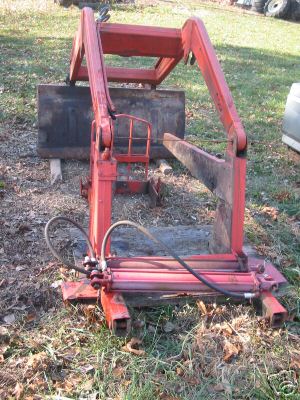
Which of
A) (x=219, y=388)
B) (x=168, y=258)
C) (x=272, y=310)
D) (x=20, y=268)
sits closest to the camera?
(x=219, y=388)

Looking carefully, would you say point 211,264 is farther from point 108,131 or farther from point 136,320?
point 108,131

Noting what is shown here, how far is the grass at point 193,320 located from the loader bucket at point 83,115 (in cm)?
81

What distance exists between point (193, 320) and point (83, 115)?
3053 millimetres

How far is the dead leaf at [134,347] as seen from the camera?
301cm

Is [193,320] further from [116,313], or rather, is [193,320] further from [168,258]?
[116,313]

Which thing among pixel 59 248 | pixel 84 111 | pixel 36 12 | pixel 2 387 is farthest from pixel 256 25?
pixel 2 387

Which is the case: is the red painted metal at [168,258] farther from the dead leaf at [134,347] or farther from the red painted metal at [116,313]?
the dead leaf at [134,347]

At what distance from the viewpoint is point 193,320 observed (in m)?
3.29

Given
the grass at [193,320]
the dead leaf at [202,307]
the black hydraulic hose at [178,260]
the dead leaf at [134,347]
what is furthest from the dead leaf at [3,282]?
the dead leaf at [202,307]

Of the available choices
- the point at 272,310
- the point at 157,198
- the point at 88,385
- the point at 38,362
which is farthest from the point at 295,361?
the point at 157,198

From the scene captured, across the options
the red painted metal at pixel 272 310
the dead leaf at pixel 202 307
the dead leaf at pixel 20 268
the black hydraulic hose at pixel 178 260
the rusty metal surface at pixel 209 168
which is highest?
the rusty metal surface at pixel 209 168

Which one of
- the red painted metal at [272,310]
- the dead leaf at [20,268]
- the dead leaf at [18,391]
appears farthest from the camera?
the dead leaf at [20,268]

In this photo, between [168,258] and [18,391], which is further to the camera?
[168,258]

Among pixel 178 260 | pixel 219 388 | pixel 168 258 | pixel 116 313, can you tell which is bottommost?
pixel 219 388
